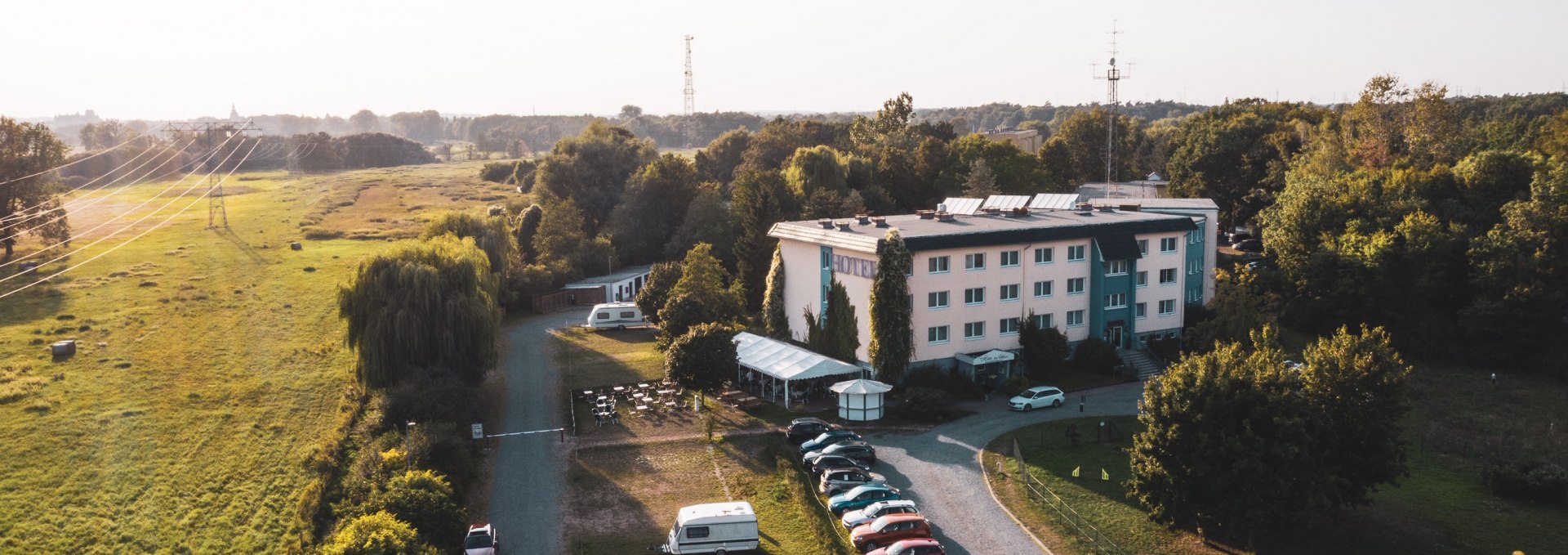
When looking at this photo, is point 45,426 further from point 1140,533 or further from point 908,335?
point 1140,533

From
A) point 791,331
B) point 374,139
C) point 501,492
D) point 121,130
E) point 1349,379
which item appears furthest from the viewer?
point 121,130

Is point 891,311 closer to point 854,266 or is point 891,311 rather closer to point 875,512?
point 854,266

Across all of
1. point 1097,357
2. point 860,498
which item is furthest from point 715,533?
point 1097,357

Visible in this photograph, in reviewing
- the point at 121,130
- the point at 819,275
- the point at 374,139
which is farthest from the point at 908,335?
the point at 121,130

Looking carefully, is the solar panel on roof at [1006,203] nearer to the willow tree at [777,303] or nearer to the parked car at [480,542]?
the willow tree at [777,303]

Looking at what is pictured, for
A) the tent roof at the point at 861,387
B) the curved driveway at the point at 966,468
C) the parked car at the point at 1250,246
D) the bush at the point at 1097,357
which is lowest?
the curved driveway at the point at 966,468

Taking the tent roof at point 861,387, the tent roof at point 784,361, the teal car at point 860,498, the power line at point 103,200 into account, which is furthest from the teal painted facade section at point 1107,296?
the power line at point 103,200
